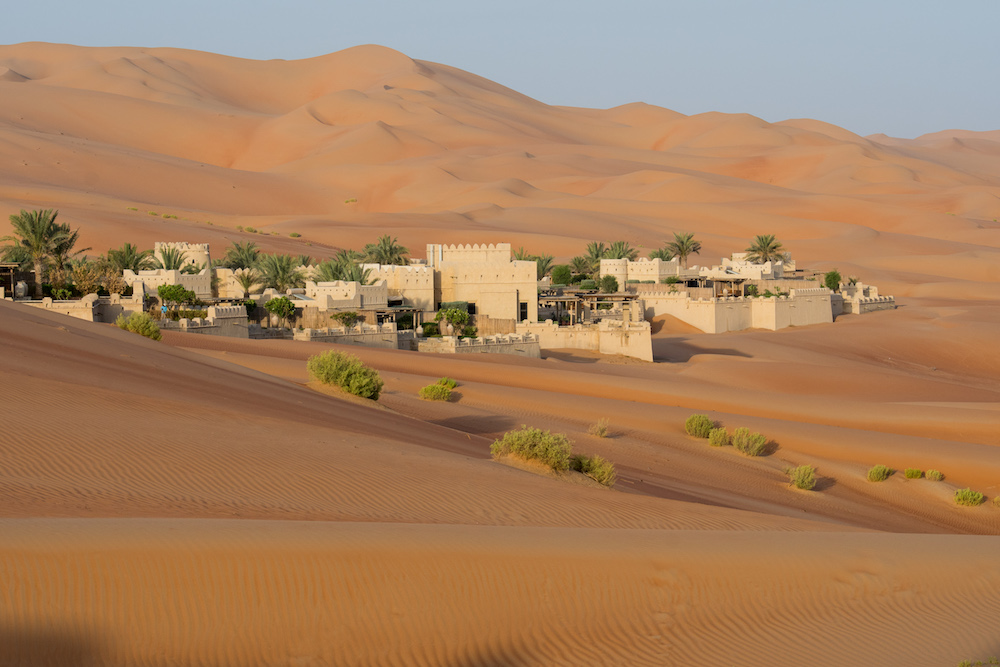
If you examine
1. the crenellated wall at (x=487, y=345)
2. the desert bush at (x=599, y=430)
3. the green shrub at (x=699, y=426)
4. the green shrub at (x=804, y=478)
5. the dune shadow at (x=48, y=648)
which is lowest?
the green shrub at (x=804, y=478)

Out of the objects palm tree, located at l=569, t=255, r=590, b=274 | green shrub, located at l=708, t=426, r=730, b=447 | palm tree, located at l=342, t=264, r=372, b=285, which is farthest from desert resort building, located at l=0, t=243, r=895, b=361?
green shrub, located at l=708, t=426, r=730, b=447

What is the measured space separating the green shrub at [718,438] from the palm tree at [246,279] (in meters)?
22.4

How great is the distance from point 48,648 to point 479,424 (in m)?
13.8

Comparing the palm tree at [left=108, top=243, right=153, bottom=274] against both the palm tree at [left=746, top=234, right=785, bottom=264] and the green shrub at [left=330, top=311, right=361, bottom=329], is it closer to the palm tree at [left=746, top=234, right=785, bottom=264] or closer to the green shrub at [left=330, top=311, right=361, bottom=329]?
the green shrub at [left=330, top=311, right=361, bottom=329]

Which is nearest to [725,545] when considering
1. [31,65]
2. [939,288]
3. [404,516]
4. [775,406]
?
[404,516]

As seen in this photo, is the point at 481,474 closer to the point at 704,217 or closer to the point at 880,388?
the point at 880,388

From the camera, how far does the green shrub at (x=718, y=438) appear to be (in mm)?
20641

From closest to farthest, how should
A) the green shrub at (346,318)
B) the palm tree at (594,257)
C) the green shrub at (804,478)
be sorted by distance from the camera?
the green shrub at (804,478) → the green shrub at (346,318) → the palm tree at (594,257)

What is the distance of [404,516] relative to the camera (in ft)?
32.8

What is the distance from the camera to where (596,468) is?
14781 mm

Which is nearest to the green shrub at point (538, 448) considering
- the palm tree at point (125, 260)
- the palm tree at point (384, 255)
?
the palm tree at point (125, 260)

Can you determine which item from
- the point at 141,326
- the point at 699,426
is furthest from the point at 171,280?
the point at 699,426

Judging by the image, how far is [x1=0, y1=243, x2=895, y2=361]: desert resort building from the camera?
109 ft

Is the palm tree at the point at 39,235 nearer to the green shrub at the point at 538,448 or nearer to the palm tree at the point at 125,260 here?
the palm tree at the point at 125,260
